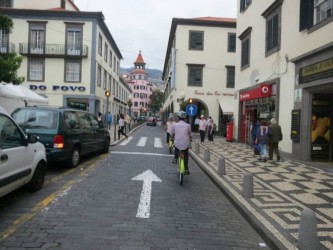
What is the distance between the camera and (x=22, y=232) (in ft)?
16.0

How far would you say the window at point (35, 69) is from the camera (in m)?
35.8

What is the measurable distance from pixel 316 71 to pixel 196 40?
992 inches

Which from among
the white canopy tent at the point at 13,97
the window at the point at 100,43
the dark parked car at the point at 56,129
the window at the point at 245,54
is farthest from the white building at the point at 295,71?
the window at the point at 100,43

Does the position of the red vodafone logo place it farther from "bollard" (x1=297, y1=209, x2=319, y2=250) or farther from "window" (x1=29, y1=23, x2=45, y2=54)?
"window" (x1=29, y1=23, x2=45, y2=54)

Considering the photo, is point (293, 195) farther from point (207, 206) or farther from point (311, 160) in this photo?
point (311, 160)

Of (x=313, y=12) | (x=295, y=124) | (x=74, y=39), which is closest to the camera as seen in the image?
(x=313, y=12)

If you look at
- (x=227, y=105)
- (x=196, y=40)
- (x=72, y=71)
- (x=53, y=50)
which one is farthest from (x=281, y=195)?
(x=53, y=50)

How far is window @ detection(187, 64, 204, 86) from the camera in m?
35.8

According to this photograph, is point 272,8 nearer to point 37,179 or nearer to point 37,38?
point 37,179

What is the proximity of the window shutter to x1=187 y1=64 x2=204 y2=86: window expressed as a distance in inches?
899

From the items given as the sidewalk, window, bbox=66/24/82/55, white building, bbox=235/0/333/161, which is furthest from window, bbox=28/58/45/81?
the sidewalk

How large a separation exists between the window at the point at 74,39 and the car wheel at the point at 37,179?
29.3 meters

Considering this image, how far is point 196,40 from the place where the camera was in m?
36.2

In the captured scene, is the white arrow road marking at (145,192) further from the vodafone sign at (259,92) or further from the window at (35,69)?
the window at (35,69)
